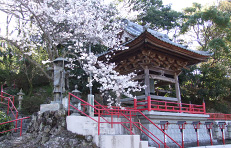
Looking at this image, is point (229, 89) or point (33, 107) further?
point (229, 89)

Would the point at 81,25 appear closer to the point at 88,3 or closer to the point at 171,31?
the point at 88,3

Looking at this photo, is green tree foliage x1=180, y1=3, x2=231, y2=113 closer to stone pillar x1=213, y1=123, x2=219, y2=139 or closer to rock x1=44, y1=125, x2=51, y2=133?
stone pillar x1=213, y1=123, x2=219, y2=139

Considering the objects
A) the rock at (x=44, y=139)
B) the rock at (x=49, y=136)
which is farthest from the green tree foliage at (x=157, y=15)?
the rock at (x=44, y=139)

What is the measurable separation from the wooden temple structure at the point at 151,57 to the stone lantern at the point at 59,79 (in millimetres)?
3527

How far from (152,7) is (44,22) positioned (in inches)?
786

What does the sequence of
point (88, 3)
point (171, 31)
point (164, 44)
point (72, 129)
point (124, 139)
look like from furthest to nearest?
1. point (171, 31)
2. point (88, 3)
3. point (164, 44)
4. point (72, 129)
5. point (124, 139)

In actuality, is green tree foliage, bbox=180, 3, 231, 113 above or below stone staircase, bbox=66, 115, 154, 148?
above

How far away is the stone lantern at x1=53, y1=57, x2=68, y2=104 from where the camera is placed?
25.8ft

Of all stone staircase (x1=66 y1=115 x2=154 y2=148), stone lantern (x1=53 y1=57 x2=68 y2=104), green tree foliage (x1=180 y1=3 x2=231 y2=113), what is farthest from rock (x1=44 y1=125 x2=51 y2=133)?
green tree foliage (x1=180 y1=3 x2=231 y2=113)

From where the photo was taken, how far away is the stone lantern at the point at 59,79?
7.88m

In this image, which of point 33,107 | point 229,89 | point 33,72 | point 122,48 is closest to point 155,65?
point 122,48

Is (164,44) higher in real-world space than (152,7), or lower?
lower

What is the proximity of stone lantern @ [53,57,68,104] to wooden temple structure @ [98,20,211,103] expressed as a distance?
139 inches

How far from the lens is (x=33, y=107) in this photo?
13156 mm
